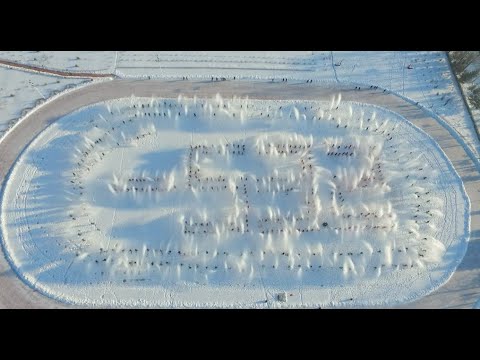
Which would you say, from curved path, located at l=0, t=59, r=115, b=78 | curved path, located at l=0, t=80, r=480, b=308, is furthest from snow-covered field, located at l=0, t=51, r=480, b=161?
Result: curved path, located at l=0, t=80, r=480, b=308

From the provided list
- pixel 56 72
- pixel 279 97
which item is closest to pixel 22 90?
pixel 56 72

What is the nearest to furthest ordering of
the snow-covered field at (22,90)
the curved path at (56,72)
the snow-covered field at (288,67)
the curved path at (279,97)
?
the curved path at (279,97)
the snow-covered field at (22,90)
the curved path at (56,72)
the snow-covered field at (288,67)

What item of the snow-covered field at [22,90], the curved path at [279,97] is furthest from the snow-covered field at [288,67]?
the snow-covered field at [22,90]

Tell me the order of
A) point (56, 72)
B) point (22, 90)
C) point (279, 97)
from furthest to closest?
point (56, 72) → point (279, 97) → point (22, 90)

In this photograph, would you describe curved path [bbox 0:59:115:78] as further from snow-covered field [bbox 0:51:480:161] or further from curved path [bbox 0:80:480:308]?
curved path [bbox 0:80:480:308]

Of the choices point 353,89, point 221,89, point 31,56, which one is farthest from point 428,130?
point 31,56

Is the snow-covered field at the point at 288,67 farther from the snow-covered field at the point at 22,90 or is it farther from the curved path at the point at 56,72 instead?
the snow-covered field at the point at 22,90

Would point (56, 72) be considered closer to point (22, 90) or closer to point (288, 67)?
point (22, 90)
